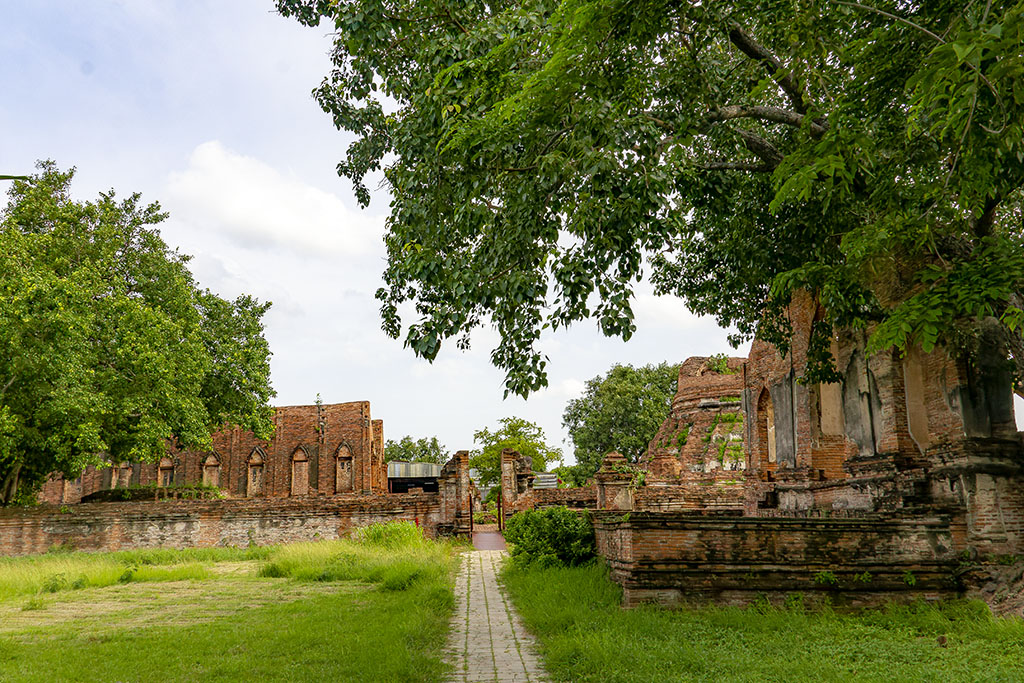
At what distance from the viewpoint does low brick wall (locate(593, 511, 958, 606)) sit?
8938 millimetres

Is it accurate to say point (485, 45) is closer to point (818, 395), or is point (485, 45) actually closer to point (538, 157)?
point (538, 157)

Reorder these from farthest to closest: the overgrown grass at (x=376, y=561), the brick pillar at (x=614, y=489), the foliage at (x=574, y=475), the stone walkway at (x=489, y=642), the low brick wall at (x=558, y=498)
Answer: the foliage at (x=574, y=475) < the low brick wall at (x=558, y=498) < the brick pillar at (x=614, y=489) < the overgrown grass at (x=376, y=561) < the stone walkway at (x=489, y=642)

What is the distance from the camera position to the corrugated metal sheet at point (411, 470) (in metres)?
45.8

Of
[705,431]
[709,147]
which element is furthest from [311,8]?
[705,431]

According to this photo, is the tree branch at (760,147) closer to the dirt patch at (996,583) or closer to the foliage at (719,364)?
the dirt patch at (996,583)

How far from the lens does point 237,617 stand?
9539 mm

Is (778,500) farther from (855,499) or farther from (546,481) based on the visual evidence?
(546,481)

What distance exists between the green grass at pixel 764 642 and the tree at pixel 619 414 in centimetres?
3318

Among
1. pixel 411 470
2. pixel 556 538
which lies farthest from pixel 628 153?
pixel 411 470

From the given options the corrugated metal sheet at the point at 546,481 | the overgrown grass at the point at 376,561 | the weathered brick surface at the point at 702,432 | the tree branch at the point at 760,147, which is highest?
the tree branch at the point at 760,147

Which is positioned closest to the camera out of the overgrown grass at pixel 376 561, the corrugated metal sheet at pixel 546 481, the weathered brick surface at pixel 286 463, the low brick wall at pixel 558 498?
the overgrown grass at pixel 376 561

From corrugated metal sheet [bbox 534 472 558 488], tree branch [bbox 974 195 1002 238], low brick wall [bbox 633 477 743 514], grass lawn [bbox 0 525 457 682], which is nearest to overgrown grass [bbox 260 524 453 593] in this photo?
grass lawn [bbox 0 525 457 682]

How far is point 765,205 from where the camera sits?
39.5 feet

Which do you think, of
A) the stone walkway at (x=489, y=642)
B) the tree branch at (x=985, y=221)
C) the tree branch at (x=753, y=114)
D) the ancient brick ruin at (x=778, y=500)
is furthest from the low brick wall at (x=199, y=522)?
the tree branch at (x=985, y=221)
